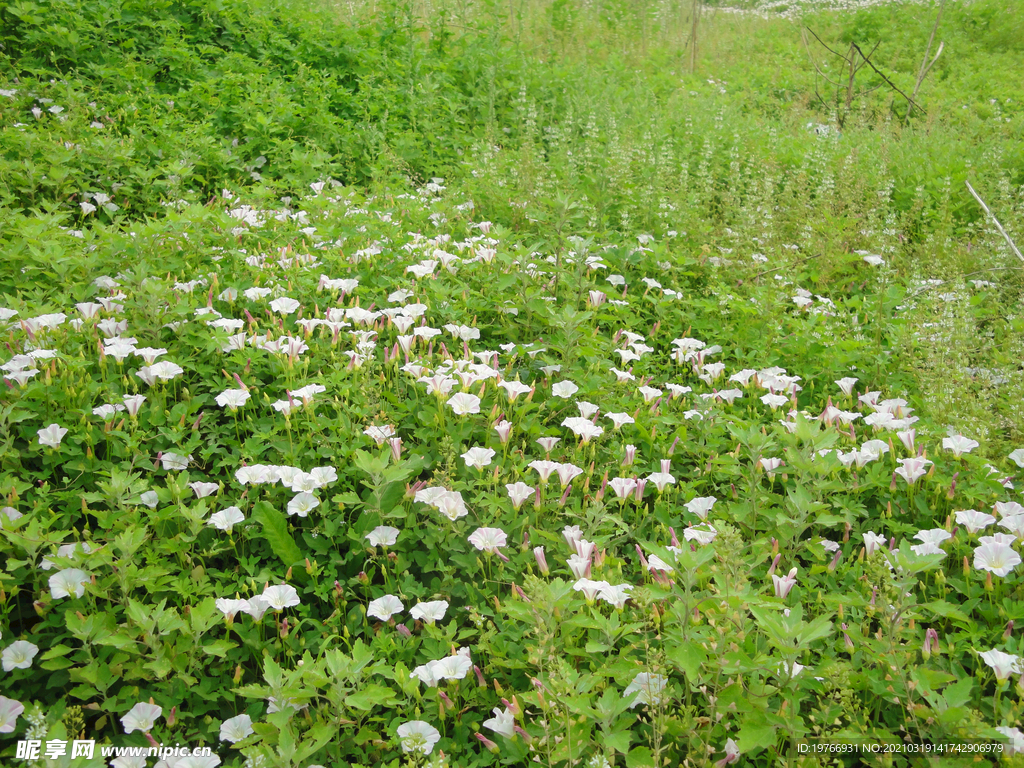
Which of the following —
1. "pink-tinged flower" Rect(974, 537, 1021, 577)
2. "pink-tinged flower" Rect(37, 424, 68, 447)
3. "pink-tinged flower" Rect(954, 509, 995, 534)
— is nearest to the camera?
"pink-tinged flower" Rect(974, 537, 1021, 577)

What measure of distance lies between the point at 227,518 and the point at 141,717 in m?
0.74

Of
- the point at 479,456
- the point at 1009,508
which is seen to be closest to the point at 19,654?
the point at 479,456

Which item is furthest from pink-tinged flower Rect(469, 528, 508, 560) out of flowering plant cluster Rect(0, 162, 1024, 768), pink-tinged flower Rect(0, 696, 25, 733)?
pink-tinged flower Rect(0, 696, 25, 733)

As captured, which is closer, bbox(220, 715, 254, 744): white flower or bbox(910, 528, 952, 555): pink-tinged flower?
bbox(220, 715, 254, 744): white flower

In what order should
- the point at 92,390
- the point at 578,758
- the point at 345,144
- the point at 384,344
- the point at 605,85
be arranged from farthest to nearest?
the point at 605,85 → the point at 345,144 → the point at 384,344 → the point at 92,390 → the point at 578,758

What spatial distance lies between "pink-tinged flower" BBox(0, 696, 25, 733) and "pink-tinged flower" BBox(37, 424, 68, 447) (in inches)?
43.2

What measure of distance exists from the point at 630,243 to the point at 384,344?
7.40 feet

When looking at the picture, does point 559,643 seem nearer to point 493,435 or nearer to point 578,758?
point 578,758


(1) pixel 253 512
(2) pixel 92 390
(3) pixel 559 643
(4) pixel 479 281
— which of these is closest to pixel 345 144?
(4) pixel 479 281

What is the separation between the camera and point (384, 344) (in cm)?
393

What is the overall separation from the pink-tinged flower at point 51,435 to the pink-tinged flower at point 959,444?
12.7ft

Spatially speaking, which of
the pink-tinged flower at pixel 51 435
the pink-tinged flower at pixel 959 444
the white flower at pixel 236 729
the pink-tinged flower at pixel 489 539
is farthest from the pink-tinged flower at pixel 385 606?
the pink-tinged flower at pixel 959 444

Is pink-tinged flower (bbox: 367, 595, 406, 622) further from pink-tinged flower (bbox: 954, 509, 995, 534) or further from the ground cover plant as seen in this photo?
pink-tinged flower (bbox: 954, 509, 995, 534)

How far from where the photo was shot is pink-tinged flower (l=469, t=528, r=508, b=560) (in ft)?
8.56
